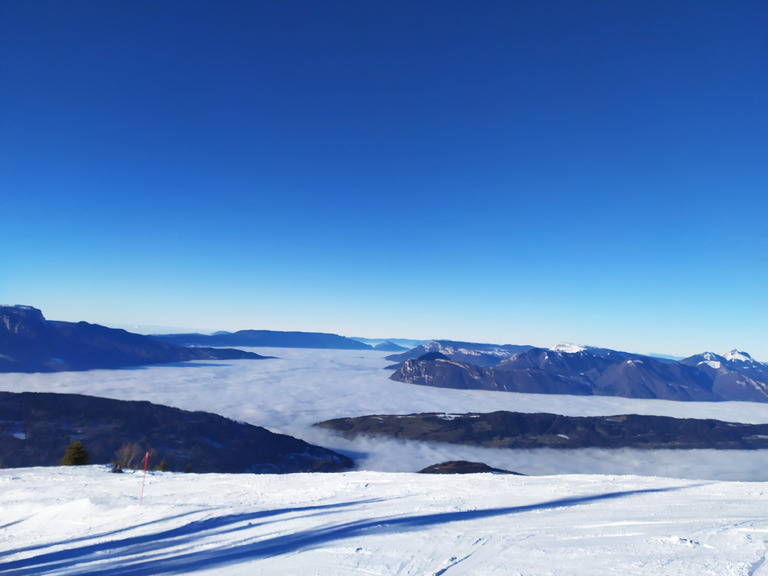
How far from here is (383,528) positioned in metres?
9.74

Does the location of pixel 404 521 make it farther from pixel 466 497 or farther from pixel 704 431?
pixel 704 431

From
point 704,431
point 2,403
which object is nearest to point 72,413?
point 2,403

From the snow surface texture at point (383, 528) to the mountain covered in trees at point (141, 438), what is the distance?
6391cm

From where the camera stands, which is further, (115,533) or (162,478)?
(162,478)

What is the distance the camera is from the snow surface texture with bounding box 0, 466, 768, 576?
7512 millimetres

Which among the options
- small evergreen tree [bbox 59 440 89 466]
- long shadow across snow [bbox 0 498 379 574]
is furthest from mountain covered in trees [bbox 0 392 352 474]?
long shadow across snow [bbox 0 498 379 574]

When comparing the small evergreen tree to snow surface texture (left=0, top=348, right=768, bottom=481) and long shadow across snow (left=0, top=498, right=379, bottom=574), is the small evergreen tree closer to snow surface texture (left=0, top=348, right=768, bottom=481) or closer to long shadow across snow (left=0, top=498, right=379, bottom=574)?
long shadow across snow (left=0, top=498, right=379, bottom=574)

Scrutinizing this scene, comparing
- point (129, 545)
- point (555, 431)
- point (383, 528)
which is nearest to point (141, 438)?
point (129, 545)

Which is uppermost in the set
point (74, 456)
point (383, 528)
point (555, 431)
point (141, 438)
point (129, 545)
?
point (383, 528)

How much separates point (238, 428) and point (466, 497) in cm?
8771

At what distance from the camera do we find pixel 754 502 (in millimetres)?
12070

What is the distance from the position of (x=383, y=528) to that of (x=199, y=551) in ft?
14.4

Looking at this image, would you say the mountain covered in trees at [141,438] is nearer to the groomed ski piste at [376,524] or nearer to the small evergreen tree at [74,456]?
the small evergreen tree at [74,456]

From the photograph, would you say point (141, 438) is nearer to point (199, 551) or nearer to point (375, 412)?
point (375, 412)
